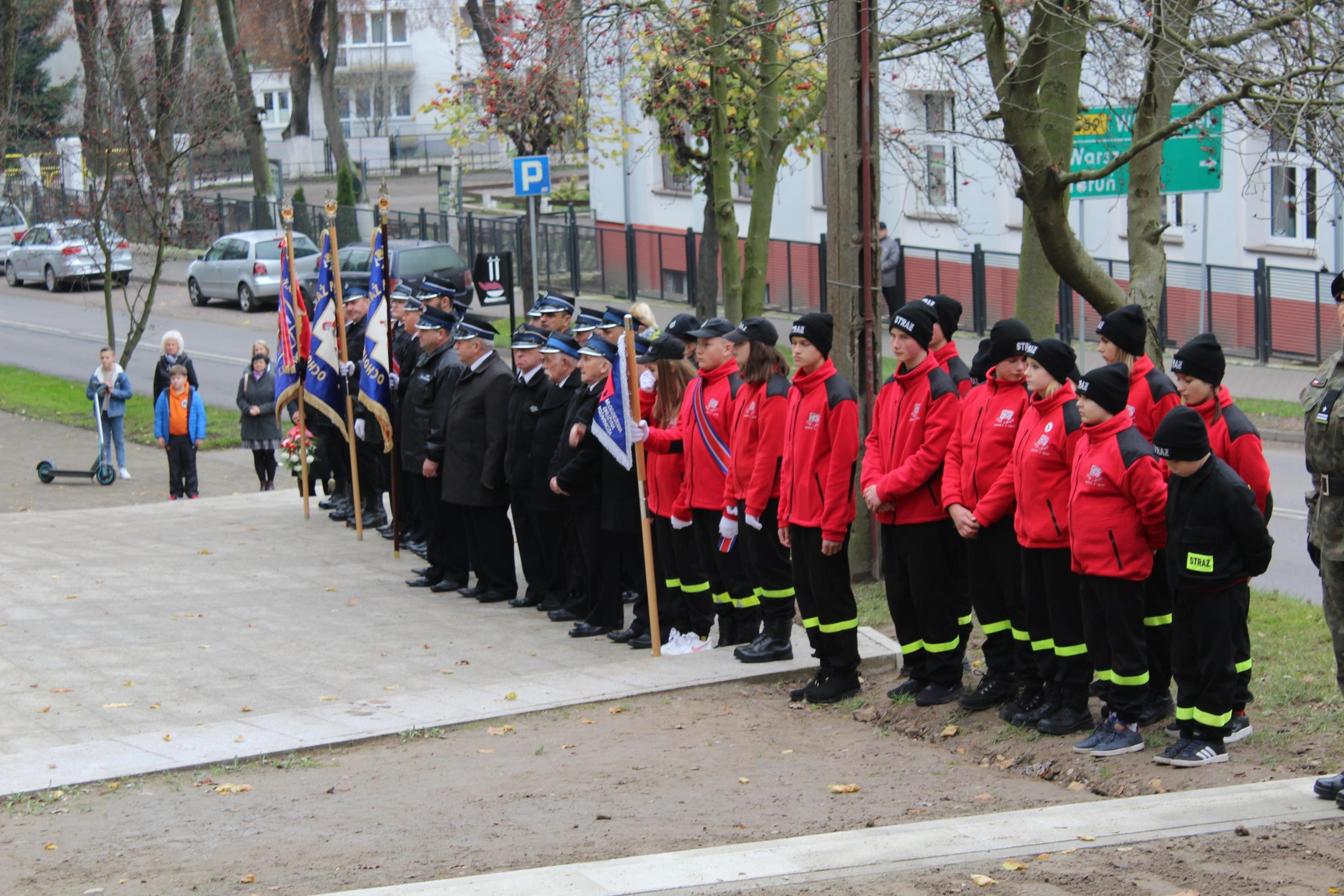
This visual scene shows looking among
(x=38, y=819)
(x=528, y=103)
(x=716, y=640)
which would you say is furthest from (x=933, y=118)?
(x=38, y=819)

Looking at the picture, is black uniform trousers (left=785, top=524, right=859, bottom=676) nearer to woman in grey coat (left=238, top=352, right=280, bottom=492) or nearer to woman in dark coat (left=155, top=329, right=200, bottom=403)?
woman in grey coat (left=238, top=352, right=280, bottom=492)

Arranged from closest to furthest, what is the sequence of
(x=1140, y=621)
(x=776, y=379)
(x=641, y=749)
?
1. (x=1140, y=621)
2. (x=641, y=749)
3. (x=776, y=379)

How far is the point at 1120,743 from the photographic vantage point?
7.04 metres

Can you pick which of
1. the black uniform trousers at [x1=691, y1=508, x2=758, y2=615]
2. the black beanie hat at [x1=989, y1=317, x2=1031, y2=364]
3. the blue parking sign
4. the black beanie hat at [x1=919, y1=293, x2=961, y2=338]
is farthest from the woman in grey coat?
the black beanie hat at [x1=989, y1=317, x2=1031, y2=364]

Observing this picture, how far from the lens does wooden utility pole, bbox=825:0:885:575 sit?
10531 mm

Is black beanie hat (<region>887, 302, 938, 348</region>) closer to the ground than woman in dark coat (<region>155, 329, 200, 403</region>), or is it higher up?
higher up

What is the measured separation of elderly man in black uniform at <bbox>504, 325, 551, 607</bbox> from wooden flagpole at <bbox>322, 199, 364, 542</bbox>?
2940 millimetres

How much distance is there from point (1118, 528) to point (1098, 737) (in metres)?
1.00

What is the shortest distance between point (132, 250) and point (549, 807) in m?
26.7

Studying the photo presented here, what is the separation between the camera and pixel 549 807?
6676mm

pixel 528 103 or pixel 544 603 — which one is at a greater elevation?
pixel 528 103

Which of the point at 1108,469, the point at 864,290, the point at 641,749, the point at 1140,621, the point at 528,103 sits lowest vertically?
the point at 641,749

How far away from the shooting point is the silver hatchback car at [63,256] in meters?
27.1

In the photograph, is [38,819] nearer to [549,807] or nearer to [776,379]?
[549,807]
